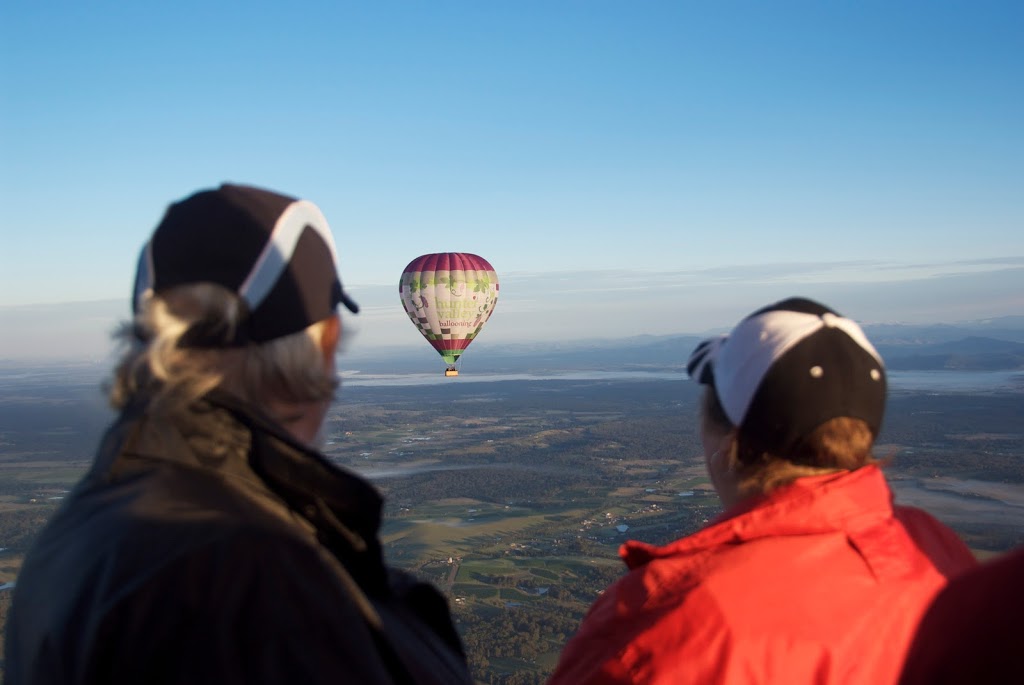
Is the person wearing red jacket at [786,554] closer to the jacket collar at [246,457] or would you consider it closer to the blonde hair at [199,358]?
the jacket collar at [246,457]

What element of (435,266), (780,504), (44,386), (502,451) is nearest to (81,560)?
(780,504)

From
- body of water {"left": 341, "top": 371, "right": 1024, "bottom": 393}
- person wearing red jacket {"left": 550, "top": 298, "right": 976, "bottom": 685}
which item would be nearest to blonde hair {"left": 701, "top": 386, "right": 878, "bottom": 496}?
person wearing red jacket {"left": 550, "top": 298, "right": 976, "bottom": 685}

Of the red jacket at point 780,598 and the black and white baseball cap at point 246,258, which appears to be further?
the red jacket at point 780,598

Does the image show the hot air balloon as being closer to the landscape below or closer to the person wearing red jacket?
the landscape below

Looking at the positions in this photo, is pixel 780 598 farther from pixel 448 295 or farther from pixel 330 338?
pixel 448 295

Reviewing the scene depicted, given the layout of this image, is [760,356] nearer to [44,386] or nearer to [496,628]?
[496,628]

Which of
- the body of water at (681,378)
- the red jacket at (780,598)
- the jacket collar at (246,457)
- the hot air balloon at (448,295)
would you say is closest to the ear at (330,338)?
the jacket collar at (246,457)

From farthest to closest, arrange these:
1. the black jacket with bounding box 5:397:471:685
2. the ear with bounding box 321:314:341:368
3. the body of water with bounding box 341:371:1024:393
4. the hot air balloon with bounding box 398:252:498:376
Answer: the body of water with bounding box 341:371:1024:393 < the hot air balloon with bounding box 398:252:498:376 < the ear with bounding box 321:314:341:368 < the black jacket with bounding box 5:397:471:685

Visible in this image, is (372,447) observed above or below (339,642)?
below
